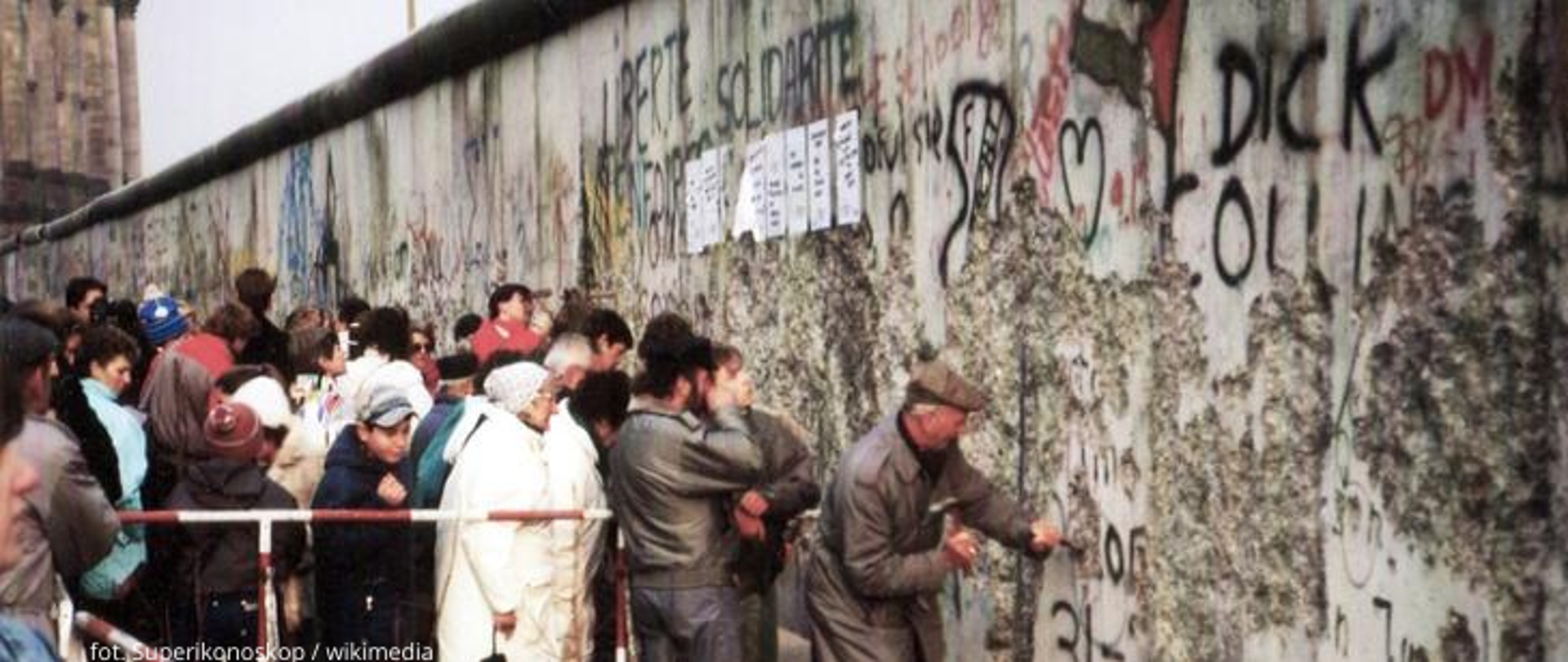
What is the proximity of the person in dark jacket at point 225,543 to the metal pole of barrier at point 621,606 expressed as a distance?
3.80 feet

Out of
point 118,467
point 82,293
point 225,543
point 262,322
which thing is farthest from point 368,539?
point 82,293

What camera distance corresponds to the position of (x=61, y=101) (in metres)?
120

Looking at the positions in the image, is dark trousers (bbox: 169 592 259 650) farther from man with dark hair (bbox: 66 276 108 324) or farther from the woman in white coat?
man with dark hair (bbox: 66 276 108 324)

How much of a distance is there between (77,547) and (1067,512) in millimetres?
3613

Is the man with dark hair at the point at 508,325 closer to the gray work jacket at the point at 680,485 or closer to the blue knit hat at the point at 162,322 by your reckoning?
the blue knit hat at the point at 162,322

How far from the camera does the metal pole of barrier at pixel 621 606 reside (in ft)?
34.6

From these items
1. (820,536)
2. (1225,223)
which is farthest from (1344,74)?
(820,536)

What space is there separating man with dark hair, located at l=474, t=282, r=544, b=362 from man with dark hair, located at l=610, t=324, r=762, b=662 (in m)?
4.52

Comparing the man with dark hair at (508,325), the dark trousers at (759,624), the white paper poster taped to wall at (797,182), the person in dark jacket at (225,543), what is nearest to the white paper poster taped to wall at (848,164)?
the white paper poster taped to wall at (797,182)

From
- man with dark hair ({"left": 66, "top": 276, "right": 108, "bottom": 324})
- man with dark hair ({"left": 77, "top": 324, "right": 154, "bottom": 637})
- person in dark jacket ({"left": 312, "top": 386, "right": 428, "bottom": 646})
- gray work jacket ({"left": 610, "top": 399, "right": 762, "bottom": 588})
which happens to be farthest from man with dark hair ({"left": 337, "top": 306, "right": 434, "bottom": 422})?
man with dark hair ({"left": 66, "top": 276, "right": 108, "bottom": 324})

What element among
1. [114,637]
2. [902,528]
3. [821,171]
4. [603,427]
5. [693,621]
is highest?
[821,171]

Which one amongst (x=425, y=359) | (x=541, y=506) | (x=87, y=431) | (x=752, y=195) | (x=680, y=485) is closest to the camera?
(x=680, y=485)

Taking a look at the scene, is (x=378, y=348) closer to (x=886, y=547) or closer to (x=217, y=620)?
(x=217, y=620)

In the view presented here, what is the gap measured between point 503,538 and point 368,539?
0.94 meters
